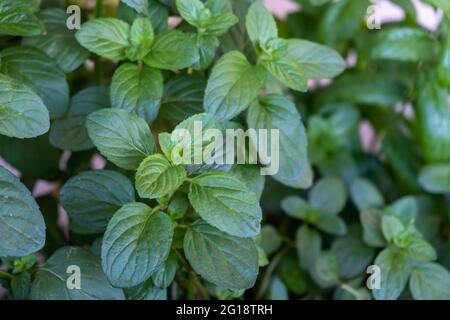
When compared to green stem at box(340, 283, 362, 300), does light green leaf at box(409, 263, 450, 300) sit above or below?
above

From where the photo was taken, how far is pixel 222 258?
53cm

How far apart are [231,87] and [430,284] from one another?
29cm

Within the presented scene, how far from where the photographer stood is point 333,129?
89cm

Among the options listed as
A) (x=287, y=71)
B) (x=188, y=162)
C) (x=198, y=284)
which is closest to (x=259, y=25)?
(x=287, y=71)

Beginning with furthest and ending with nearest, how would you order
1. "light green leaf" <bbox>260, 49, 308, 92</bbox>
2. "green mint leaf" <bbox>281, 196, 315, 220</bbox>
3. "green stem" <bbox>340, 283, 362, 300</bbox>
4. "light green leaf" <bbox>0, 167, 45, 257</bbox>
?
"green mint leaf" <bbox>281, 196, 315, 220</bbox>
"green stem" <bbox>340, 283, 362, 300</bbox>
"light green leaf" <bbox>260, 49, 308, 92</bbox>
"light green leaf" <bbox>0, 167, 45, 257</bbox>

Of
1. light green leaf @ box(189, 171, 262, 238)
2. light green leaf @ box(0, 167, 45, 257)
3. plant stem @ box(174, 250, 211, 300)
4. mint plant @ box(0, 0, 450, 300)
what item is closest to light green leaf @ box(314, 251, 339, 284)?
mint plant @ box(0, 0, 450, 300)

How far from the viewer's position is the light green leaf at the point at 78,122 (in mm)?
595

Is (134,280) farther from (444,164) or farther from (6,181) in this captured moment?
(444,164)

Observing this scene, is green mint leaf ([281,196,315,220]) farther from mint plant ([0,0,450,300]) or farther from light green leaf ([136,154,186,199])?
light green leaf ([136,154,186,199])

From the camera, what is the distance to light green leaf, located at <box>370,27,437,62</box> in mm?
807

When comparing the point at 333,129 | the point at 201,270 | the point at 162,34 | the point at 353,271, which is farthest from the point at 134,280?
the point at 333,129

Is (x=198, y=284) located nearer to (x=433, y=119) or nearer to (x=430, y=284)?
(x=430, y=284)

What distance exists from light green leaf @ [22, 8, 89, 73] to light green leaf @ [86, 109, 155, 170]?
0.39 feet
